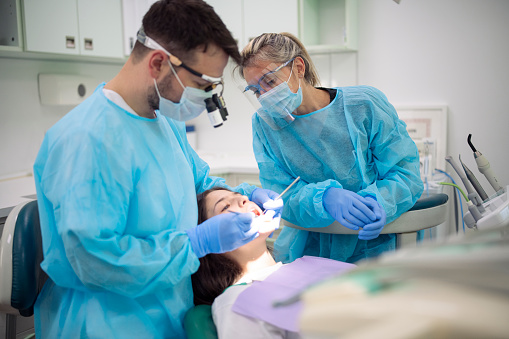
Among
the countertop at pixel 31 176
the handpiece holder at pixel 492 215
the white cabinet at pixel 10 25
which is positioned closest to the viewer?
the handpiece holder at pixel 492 215

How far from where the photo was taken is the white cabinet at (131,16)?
2.97 meters

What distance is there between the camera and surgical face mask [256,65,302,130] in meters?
1.51

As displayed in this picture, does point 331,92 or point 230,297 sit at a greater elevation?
point 331,92

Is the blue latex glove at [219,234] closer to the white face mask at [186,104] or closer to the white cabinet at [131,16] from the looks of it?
the white face mask at [186,104]

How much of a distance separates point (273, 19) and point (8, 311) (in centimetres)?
219

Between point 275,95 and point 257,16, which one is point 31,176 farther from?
point 275,95

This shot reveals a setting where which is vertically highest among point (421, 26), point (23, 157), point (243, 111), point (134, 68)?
point (421, 26)

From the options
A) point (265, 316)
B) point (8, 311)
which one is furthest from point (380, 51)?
point (8, 311)

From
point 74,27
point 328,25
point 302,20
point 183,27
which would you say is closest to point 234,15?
point 302,20

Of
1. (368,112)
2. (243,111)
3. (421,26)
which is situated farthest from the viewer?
(243,111)

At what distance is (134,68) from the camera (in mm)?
1162

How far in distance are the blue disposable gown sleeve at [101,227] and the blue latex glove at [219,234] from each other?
0.17 feet

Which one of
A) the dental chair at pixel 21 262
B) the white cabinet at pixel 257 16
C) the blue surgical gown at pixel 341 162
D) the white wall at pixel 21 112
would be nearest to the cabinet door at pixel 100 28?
the white wall at pixel 21 112

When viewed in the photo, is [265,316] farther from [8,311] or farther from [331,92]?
[331,92]
